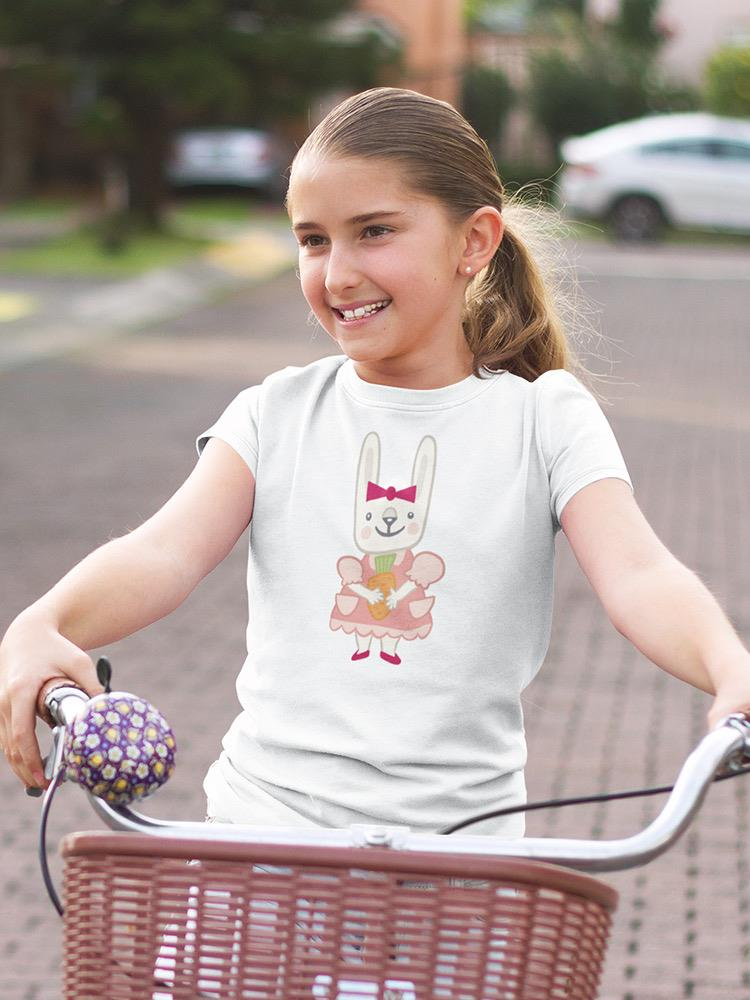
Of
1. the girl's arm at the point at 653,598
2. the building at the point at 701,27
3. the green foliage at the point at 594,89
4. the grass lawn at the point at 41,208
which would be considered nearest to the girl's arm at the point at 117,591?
the girl's arm at the point at 653,598

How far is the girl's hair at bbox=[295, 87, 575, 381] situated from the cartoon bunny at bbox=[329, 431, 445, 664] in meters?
0.26

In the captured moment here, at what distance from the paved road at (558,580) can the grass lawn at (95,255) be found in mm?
3364

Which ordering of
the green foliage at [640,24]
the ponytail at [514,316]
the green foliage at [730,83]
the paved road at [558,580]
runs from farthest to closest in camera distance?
the green foliage at [640,24]
the green foliage at [730,83]
the paved road at [558,580]
the ponytail at [514,316]

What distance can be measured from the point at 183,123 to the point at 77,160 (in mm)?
2839

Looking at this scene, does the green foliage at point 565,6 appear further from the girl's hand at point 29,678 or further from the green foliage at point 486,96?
the girl's hand at point 29,678

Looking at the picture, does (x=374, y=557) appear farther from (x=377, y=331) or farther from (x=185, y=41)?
(x=185, y=41)

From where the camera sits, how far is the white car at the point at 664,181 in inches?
1024

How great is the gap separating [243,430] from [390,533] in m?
0.26

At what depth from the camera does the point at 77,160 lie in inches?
1345

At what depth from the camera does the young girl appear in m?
2.06

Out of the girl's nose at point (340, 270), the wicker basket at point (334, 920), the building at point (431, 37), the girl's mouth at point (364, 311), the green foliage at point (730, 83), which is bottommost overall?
the wicker basket at point (334, 920)

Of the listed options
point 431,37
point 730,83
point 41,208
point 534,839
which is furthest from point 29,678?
point 431,37

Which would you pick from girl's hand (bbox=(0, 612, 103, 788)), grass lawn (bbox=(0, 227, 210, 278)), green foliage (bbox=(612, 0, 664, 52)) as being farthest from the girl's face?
green foliage (bbox=(612, 0, 664, 52))

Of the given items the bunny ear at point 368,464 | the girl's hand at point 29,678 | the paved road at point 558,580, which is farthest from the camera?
the paved road at point 558,580
